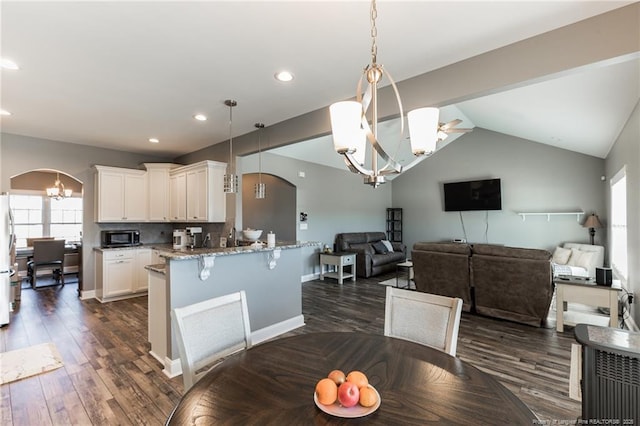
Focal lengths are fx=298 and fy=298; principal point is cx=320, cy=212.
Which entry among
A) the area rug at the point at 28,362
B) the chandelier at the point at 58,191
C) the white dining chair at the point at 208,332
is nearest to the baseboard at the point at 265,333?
the area rug at the point at 28,362

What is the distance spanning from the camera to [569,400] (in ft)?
7.33

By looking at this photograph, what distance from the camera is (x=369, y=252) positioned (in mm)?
6898

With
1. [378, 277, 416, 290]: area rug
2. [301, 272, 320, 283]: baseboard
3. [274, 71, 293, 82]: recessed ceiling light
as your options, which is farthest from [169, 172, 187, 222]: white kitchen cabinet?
[378, 277, 416, 290]: area rug

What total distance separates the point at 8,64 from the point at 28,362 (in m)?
2.71

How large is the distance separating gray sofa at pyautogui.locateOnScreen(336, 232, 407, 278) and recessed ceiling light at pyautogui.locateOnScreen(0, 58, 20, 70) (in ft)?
19.1

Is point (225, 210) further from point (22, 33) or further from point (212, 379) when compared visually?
point (212, 379)

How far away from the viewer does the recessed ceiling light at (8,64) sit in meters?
2.42

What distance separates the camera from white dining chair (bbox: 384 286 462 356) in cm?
166

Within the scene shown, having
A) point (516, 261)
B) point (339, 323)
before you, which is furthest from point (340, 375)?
point (516, 261)

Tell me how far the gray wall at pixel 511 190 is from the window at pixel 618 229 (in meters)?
1.09

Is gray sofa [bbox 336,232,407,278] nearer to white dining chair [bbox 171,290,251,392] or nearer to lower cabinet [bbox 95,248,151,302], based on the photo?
lower cabinet [bbox 95,248,151,302]

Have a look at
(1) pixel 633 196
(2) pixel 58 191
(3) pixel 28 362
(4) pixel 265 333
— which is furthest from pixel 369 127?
(2) pixel 58 191

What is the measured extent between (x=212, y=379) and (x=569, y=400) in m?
2.62

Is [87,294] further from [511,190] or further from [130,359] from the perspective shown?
[511,190]
